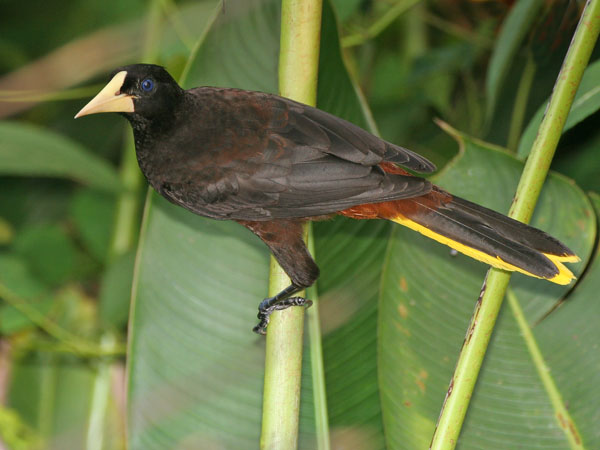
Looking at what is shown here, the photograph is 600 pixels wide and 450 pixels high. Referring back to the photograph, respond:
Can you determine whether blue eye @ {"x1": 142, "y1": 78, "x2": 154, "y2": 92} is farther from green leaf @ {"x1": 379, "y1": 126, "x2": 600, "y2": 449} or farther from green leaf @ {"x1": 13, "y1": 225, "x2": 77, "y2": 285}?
green leaf @ {"x1": 13, "y1": 225, "x2": 77, "y2": 285}

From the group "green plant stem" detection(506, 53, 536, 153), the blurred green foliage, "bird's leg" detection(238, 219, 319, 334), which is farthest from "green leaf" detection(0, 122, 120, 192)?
"green plant stem" detection(506, 53, 536, 153)

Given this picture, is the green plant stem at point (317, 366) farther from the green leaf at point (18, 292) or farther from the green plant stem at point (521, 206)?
the green leaf at point (18, 292)

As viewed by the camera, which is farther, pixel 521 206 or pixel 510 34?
pixel 510 34

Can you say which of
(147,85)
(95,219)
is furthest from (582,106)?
(95,219)

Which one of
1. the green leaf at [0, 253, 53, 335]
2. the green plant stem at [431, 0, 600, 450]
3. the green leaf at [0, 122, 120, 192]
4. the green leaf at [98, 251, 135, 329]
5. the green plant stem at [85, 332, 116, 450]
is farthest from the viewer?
the green plant stem at [85, 332, 116, 450]

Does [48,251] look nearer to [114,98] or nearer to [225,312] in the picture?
[225,312]

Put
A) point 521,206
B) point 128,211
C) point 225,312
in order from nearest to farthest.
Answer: point 521,206 < point 225,312 < point 128,211
